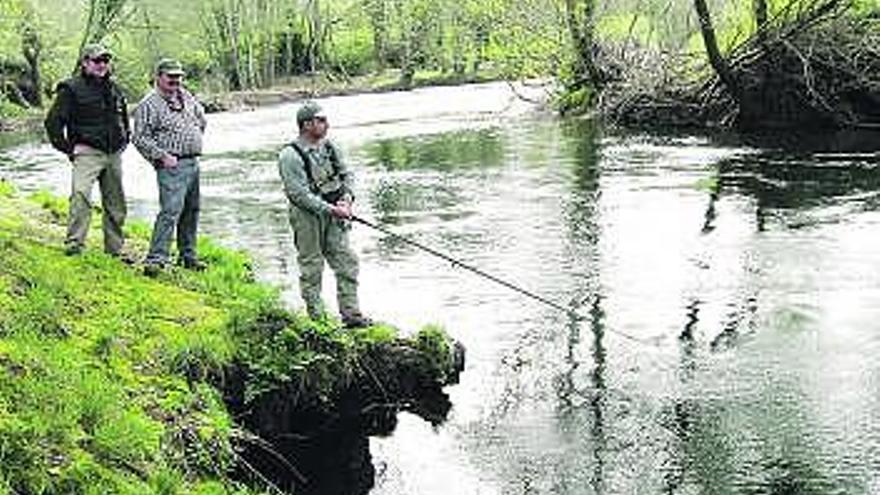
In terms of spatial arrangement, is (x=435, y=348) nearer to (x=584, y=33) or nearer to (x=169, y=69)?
(x=169, y=69)

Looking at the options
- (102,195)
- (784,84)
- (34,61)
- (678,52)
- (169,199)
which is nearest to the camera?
(169,199)

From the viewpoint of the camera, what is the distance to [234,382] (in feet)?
30.1

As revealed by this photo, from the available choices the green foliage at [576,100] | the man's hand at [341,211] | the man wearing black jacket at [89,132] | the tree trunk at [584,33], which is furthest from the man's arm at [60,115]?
the green foliage at [576,100]

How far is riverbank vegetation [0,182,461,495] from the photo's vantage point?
655 centimetres

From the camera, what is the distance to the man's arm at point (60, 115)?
10.8 m

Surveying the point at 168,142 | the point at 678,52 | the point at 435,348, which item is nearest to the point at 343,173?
the point at 435,348

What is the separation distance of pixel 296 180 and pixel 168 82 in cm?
185

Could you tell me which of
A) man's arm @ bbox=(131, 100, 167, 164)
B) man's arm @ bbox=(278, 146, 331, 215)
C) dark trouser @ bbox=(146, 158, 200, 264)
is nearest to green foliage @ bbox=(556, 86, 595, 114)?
dark trouser @ bbox=(146, 158, 200, 264)

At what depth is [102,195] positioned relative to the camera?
37.9ft

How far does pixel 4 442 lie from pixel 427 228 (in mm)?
12848

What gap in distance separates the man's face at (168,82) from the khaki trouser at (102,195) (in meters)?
0.92

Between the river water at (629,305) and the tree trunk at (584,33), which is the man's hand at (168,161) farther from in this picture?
the tree trunk at (584,33)

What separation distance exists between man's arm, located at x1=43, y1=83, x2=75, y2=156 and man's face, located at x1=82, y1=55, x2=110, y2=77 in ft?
0.88

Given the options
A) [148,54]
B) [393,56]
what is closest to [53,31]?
Answer: [148,54]
